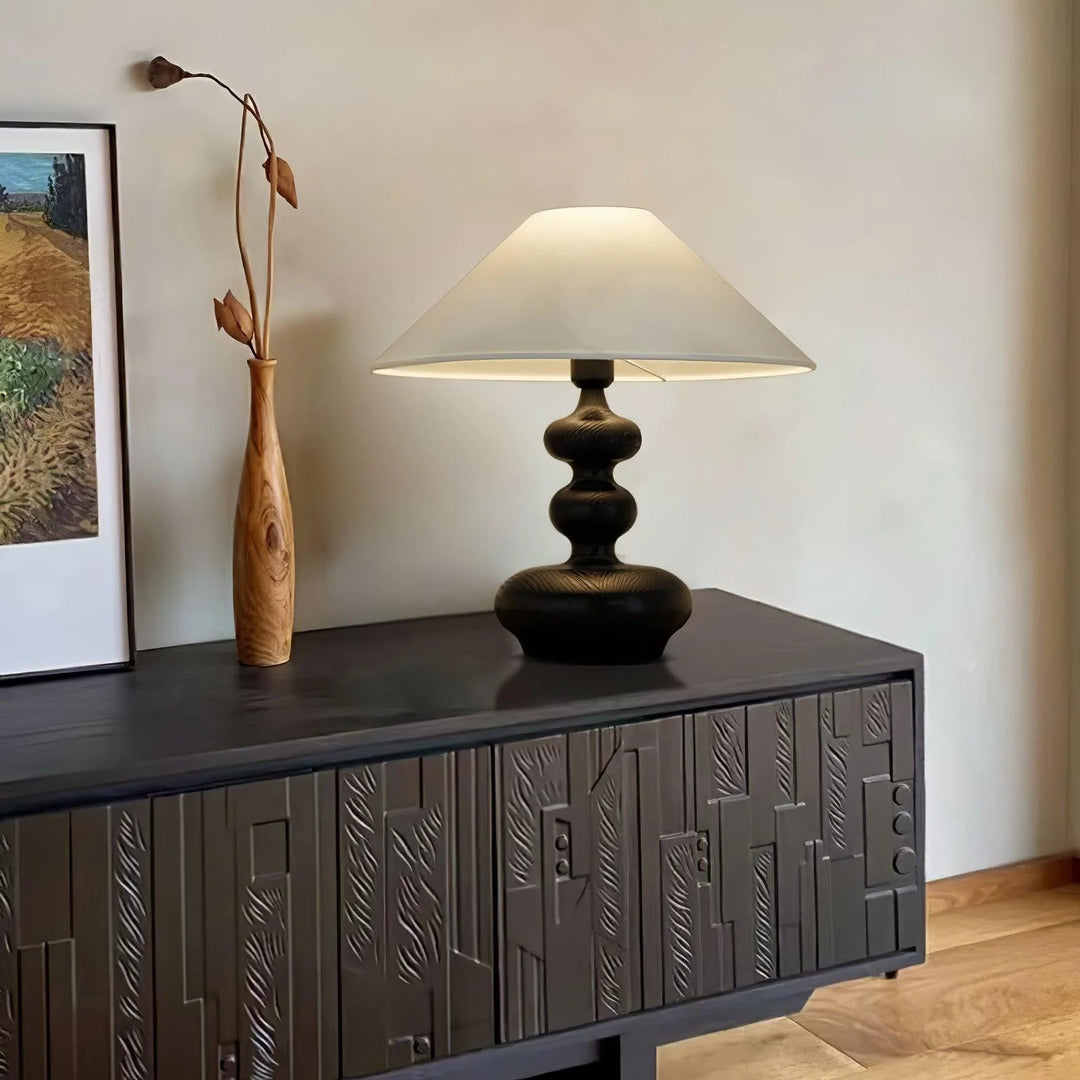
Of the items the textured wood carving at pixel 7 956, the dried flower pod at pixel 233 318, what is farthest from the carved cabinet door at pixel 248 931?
the dried flower pod at pixel 233 318

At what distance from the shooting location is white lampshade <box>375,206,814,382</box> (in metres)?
1.46

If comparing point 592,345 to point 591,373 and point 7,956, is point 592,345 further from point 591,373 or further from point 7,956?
point 7,956

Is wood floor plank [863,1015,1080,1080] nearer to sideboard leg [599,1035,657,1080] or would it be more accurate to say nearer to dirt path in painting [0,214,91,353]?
sideboard leg [599,1035,657,1080]

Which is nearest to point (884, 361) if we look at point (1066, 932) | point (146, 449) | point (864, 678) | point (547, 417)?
point (547, 417)

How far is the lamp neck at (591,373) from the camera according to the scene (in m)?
1.67

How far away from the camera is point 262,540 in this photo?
5.20 ft

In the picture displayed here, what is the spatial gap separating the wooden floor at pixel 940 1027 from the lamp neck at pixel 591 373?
96 centimetres

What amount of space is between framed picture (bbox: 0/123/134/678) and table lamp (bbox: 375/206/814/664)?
35 centimetres

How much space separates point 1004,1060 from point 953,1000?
193 millimetres

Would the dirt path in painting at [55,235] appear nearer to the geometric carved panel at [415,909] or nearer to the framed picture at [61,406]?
the framed picture at [61,406]

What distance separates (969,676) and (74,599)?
1.55 m

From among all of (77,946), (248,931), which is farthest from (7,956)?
(248,931)

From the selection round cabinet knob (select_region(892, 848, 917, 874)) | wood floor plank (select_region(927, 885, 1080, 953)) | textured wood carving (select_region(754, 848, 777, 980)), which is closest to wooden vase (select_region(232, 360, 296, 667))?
textured wood carving (select_region(754, 848, 777, 980))

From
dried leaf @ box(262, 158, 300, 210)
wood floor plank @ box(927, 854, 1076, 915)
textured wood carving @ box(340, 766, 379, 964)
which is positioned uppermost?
dried leaf @ box(262, 158, 300, 210)
